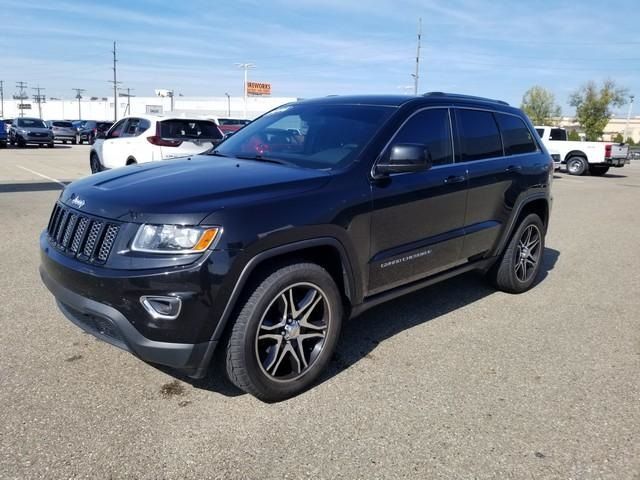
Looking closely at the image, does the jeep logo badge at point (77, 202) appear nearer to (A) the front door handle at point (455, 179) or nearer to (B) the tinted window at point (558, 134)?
(A) the front door handle at point (455, 179)

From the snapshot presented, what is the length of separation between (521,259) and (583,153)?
1861cm

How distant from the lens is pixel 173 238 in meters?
2.70

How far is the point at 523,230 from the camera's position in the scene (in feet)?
16.9

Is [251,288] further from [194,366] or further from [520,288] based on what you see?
[520,288]

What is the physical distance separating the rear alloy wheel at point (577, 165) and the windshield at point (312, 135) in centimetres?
2015

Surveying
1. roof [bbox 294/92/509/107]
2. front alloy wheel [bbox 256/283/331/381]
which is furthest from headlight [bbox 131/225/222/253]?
roof [bbox 294/92/509/107]

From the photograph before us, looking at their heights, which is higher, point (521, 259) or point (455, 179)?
point (455, 179)

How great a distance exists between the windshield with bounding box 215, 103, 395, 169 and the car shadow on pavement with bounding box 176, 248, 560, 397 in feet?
3.85

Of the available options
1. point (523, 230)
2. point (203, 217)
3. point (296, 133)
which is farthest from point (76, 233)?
point (523, 230)

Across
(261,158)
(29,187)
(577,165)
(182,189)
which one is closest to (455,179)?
(261,158)

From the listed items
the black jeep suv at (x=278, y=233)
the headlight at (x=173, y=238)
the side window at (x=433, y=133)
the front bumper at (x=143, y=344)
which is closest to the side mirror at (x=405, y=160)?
the black jeep suv at (x=278, y=233)

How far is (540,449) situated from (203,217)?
82.0 inches

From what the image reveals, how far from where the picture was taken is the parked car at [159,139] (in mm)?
10289

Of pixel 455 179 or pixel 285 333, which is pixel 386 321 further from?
pixel 285 333
